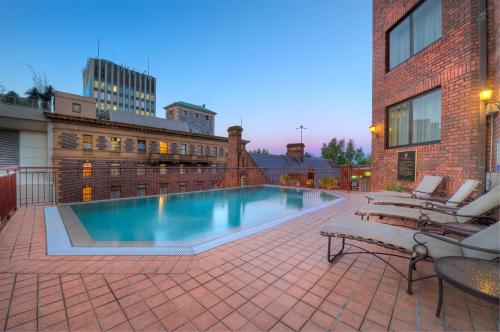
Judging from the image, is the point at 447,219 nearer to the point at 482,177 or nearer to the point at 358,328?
the point at 482,177

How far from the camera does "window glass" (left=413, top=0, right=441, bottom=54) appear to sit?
493cm

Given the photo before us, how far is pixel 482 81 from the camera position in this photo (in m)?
3.84

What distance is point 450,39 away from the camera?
175 inches

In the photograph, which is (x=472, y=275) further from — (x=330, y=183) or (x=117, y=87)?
(x=117, y=87)

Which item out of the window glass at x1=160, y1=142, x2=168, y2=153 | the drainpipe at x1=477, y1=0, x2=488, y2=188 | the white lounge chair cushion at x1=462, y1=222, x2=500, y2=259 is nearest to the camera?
the white lounge chair cushion at x1=462, y1=222, x2=500, y2=259

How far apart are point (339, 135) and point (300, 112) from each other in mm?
14204

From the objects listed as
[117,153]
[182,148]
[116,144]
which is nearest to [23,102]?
[116,144]

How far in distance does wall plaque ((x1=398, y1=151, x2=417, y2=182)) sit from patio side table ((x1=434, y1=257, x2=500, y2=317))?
4.73 metres

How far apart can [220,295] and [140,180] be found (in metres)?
21.8

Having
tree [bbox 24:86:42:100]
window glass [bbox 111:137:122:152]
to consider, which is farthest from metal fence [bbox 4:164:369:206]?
tree [bbox 24:86:42:100]

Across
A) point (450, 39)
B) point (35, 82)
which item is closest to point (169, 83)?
point (35, 82)

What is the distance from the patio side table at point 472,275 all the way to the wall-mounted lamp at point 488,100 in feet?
11.8

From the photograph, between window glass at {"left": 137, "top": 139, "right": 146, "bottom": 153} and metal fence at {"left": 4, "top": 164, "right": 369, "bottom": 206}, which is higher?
window glass at {"left": 137, "top": 139, "right": 146, "bottom": 153}

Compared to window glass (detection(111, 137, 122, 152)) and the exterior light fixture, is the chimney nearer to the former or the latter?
the exterior light fixture
